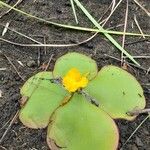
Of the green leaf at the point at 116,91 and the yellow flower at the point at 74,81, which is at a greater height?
the yellow flower at the point at 74,81

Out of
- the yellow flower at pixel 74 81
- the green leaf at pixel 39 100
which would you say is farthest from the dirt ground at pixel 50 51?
the yellow flower at pixel 74 81

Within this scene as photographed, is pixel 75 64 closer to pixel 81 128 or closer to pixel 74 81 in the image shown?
pixel 74 81

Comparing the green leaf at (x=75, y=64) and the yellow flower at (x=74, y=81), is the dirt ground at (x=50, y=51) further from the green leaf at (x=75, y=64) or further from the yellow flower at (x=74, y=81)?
the yellow flower at (x=74, y=81)

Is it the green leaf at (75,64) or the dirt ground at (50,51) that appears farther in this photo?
the green leaf at (75,64)

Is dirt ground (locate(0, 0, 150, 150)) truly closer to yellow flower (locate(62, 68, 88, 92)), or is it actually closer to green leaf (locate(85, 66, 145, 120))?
green leaf (locate(85, 66, 145, 120))

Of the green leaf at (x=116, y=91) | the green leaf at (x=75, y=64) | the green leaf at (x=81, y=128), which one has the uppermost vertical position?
the green leaf at (x=75, y=64)
